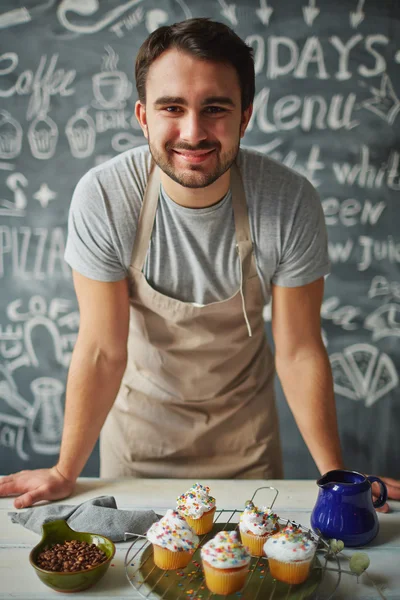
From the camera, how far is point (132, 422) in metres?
1.80

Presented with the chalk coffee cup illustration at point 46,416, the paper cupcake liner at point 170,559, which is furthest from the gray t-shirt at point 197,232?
the chalk coffee cup illustration at point 46,416

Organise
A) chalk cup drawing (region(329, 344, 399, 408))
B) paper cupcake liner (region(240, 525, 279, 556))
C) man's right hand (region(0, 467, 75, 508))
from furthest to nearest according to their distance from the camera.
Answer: chalk cup drawing (region(329, 344, 399, 408)), man's right hand (region(0, 467, 75, 508)), paper cupcake liner (region(240, 525, 279, 556))

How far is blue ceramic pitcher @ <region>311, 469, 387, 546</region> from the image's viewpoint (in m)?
1.17

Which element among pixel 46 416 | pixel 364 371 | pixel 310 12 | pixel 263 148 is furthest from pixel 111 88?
pixel 364 371

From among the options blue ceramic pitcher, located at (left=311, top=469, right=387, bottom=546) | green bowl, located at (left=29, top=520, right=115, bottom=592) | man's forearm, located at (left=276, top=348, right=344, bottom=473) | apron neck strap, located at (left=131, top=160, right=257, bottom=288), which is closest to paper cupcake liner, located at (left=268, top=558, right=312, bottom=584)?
blue ceramic pitcher, located at (left=311, top=469, right=387, bottom=546)

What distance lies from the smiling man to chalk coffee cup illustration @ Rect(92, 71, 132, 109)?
102 centimetres

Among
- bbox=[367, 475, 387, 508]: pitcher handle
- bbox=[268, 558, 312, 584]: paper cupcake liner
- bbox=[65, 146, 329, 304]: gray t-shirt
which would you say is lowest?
bbox=[268, 558, 312, 584]: paper cupcake liner

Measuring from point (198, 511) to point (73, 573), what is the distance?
0.27m

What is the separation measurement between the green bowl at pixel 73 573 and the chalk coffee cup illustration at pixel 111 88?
1.83m

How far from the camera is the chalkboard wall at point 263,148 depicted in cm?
251

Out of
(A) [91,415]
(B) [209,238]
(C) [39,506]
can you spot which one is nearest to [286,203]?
(B) [209,238]

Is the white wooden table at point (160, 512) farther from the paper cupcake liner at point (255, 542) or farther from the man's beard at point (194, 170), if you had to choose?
the man's beard at point (194, 170)

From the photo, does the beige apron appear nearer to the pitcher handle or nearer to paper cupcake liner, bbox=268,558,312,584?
the pitcher handle

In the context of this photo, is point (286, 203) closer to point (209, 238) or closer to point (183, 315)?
point (209, 238)
